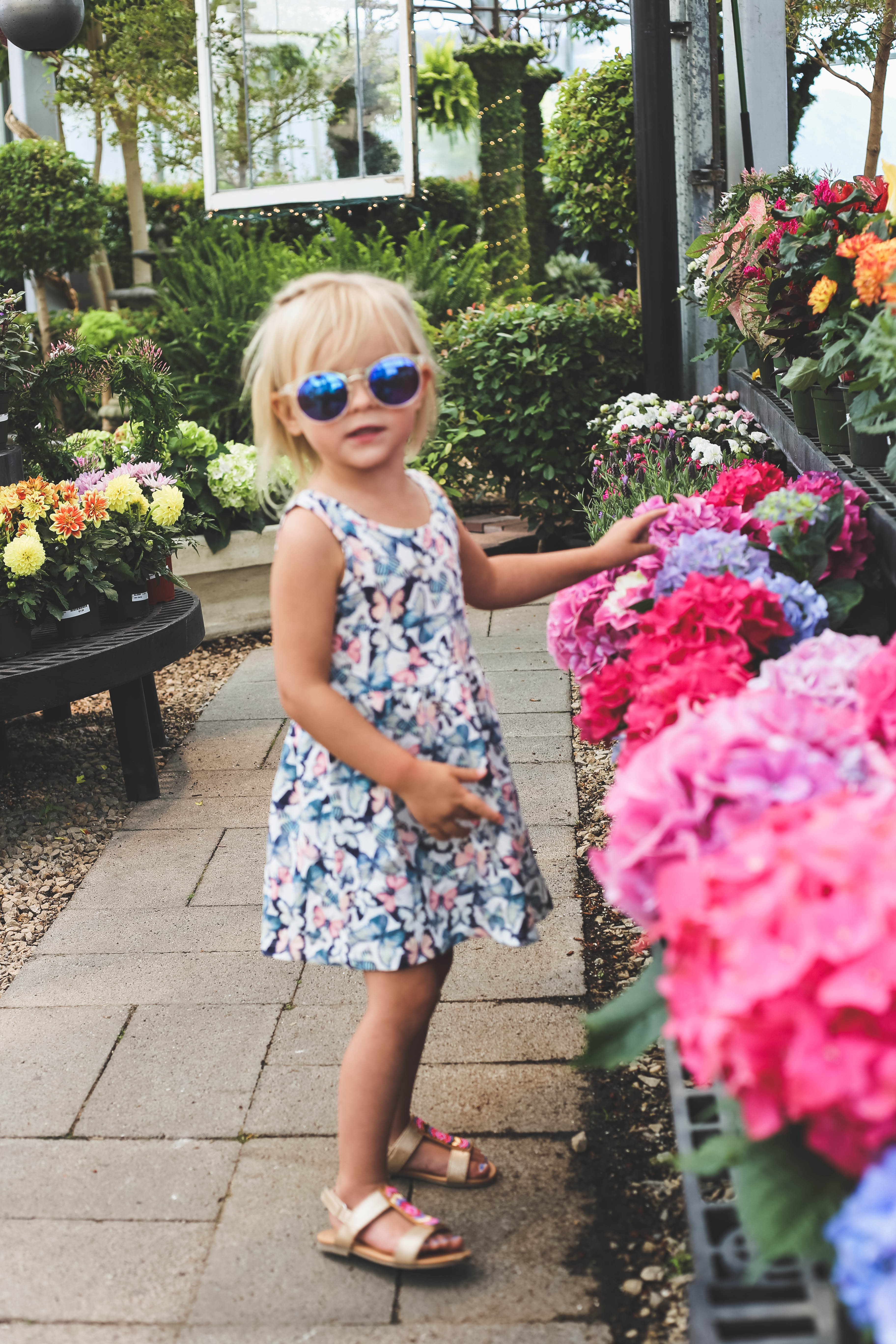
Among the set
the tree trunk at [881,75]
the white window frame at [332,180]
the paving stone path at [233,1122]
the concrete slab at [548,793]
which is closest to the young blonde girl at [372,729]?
the paving stone path at [233,1122]

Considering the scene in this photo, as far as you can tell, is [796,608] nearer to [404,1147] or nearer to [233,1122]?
[404,1147]

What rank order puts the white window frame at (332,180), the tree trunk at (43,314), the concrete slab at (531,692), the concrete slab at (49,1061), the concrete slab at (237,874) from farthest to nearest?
the tree trunk at (43,314) < the white window frame at (332,180) < the concrete slab at (531,692) < the concrete slab at (237,874) < the concrete slab at (49,1061)

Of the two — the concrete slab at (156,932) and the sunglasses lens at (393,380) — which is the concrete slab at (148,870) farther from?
the sunglasses lens at (393,380)

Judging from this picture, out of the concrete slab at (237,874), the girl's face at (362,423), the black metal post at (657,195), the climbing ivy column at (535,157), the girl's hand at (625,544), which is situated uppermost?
the climbing ivy column at (535,157)

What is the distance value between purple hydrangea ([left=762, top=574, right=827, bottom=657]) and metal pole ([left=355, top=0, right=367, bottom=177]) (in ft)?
21.8

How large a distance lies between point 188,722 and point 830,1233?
3748mm

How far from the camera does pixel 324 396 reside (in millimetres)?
1699

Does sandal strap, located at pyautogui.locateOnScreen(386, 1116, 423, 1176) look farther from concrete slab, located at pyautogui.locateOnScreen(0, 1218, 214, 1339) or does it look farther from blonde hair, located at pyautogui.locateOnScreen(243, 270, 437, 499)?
blonde hair, located at pyautogui.locateOnScreen(243, 270, 437, 499)

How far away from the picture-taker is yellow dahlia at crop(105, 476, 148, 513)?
3.78 metres

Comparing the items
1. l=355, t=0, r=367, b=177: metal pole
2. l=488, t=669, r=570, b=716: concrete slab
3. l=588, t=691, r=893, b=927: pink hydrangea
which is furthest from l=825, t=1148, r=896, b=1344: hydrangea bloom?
l=355, t=0, r=367, b=177: metal pole

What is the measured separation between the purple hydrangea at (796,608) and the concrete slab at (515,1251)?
2.95 feet

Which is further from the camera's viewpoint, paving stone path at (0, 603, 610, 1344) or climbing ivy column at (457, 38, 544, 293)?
climbing ivy column at (457, 38, 544, 293)

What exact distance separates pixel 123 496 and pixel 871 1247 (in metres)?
3.30

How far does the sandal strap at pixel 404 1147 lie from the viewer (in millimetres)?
1973
